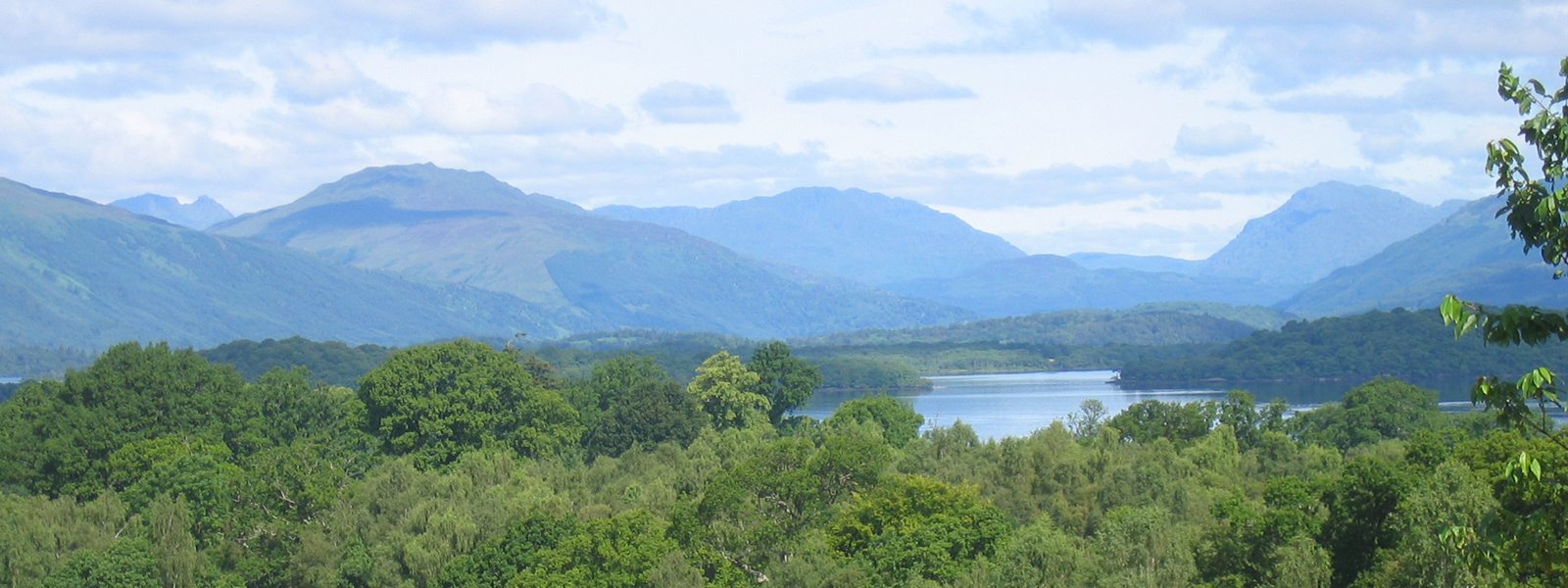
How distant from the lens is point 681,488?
60.2 meters

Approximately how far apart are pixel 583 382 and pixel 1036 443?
151ft

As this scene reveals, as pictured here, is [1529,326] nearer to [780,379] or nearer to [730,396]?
[730,396]

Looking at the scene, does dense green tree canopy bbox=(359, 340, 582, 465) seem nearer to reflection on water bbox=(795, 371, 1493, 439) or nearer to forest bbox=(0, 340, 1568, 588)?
forest bbox=(0, 340, 1568, 588)

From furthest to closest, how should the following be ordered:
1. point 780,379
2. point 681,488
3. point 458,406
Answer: point 780,379
point 458,406
point 681,488

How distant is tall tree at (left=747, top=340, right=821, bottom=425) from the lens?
90250 millimetres

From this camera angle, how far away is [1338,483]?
40344 mm

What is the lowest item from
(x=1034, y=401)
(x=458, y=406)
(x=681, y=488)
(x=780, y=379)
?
(x=1034, y=401)

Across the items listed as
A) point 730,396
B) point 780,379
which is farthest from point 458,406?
point 780,379

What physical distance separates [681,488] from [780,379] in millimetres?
31029

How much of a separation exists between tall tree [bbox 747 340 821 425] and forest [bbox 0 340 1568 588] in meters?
0.19

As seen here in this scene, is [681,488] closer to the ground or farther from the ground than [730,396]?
closer to the ground

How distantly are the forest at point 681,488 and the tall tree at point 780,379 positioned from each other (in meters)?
0.19

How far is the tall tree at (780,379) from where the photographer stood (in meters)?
90.2

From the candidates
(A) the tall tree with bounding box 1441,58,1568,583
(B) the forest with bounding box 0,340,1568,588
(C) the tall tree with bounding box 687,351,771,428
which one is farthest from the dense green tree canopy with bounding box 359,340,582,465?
(A) the tall tree with bounding box 1441,58,1568,583
